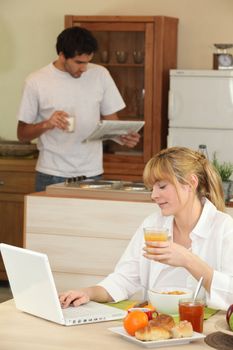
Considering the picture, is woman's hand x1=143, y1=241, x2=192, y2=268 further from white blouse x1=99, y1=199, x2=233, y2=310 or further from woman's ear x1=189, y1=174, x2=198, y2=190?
woman's ear x1=189, y1=174, x2=198, y2=190

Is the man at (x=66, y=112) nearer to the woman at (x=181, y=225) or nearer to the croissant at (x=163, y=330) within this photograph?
the woman at (x=181, y=225)

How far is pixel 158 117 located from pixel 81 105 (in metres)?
1.40

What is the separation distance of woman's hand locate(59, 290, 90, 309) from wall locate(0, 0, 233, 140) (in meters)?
4.39

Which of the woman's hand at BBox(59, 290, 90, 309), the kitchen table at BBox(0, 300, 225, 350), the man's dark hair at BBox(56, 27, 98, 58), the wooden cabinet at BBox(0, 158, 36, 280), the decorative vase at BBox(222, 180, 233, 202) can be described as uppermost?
the man's dark hair at BBox(56, 27, 98, 58)

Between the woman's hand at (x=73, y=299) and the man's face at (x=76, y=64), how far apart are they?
259 cm

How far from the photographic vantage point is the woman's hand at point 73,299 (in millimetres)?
3031

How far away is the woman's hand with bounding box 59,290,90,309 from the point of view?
303 centimetres

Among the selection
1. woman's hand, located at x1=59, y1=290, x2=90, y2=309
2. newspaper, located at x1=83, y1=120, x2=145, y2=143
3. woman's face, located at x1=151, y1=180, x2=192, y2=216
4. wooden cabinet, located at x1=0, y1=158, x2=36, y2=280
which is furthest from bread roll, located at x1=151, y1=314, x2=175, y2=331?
wooden cabinet, located at x1=0, y1=158, x2=36, y2=280

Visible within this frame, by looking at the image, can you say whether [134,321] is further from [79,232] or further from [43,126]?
[43,126]

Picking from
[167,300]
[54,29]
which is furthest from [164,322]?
[54,29]

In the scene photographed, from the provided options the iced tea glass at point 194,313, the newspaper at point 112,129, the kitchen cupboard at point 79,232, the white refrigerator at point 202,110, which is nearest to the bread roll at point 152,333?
the iced tea glass at point 194,313

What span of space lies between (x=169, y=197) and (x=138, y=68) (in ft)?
12.6

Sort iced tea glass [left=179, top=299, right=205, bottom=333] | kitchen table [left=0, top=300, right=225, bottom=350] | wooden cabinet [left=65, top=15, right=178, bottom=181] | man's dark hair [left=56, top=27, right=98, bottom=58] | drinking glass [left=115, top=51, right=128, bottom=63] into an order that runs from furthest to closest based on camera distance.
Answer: drinking glass [left=115, top=51, right=128, bottom=63]
wooden cabinet [left=65, top=15, right=178, bottom=181]
man's dark hair [left=56, top=27, right=98, bottom=58]
iced tea glass [left=179, top=299, right=205, bottom=333]
kitchen table [left=0, top=300, right=225, bottom=350]

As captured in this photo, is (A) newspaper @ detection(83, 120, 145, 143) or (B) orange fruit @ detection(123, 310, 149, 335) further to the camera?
(A) newspaper @ detection(83, 120, 145, 143)
